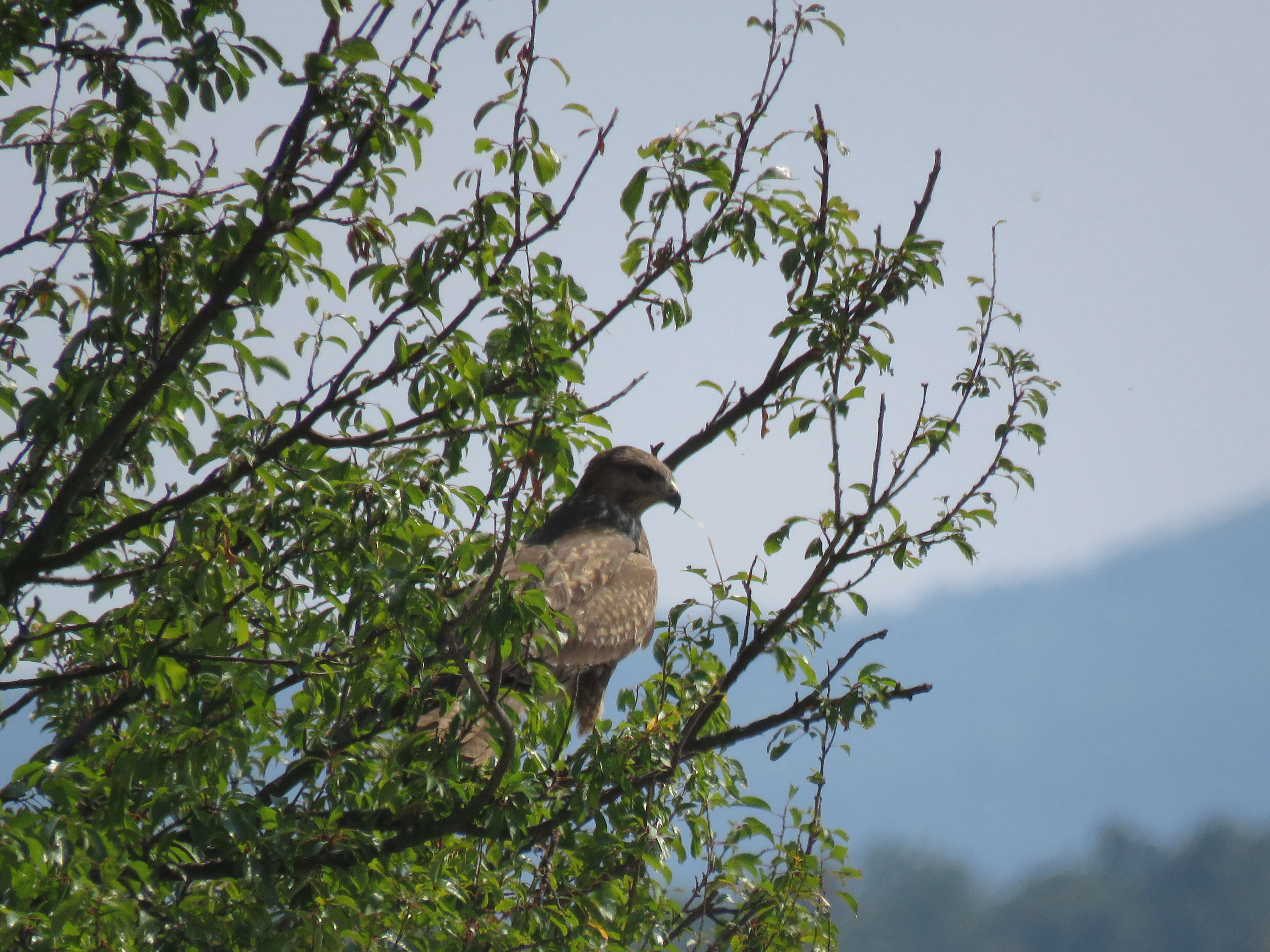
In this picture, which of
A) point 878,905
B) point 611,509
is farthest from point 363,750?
point 878,905

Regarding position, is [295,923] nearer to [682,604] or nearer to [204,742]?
[204,742]

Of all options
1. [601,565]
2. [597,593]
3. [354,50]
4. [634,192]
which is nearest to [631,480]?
[601,565]

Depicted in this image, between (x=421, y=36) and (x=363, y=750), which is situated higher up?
(x=421, y=36)

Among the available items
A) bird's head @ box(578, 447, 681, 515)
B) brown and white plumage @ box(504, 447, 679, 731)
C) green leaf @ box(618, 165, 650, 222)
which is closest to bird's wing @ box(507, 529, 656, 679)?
brown and white plumage @ box(504, 447, 679, 731)

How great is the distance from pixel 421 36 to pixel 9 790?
2.81 meters

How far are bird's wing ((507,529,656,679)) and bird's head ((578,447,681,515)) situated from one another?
436mm

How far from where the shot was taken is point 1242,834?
77.8 feet

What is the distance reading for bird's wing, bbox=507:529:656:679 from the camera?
633cm

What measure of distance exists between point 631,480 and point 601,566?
94cm

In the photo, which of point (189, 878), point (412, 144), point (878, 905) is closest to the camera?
point (412, 144)

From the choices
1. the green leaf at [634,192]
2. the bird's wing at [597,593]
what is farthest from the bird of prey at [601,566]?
the green leaf at [634,192]

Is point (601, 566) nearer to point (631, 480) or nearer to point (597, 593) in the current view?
point (597, 593)

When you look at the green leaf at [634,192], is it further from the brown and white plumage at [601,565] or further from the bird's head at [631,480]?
the bird's head at [631,480]

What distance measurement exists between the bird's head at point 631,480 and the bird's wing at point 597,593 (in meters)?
0.44
